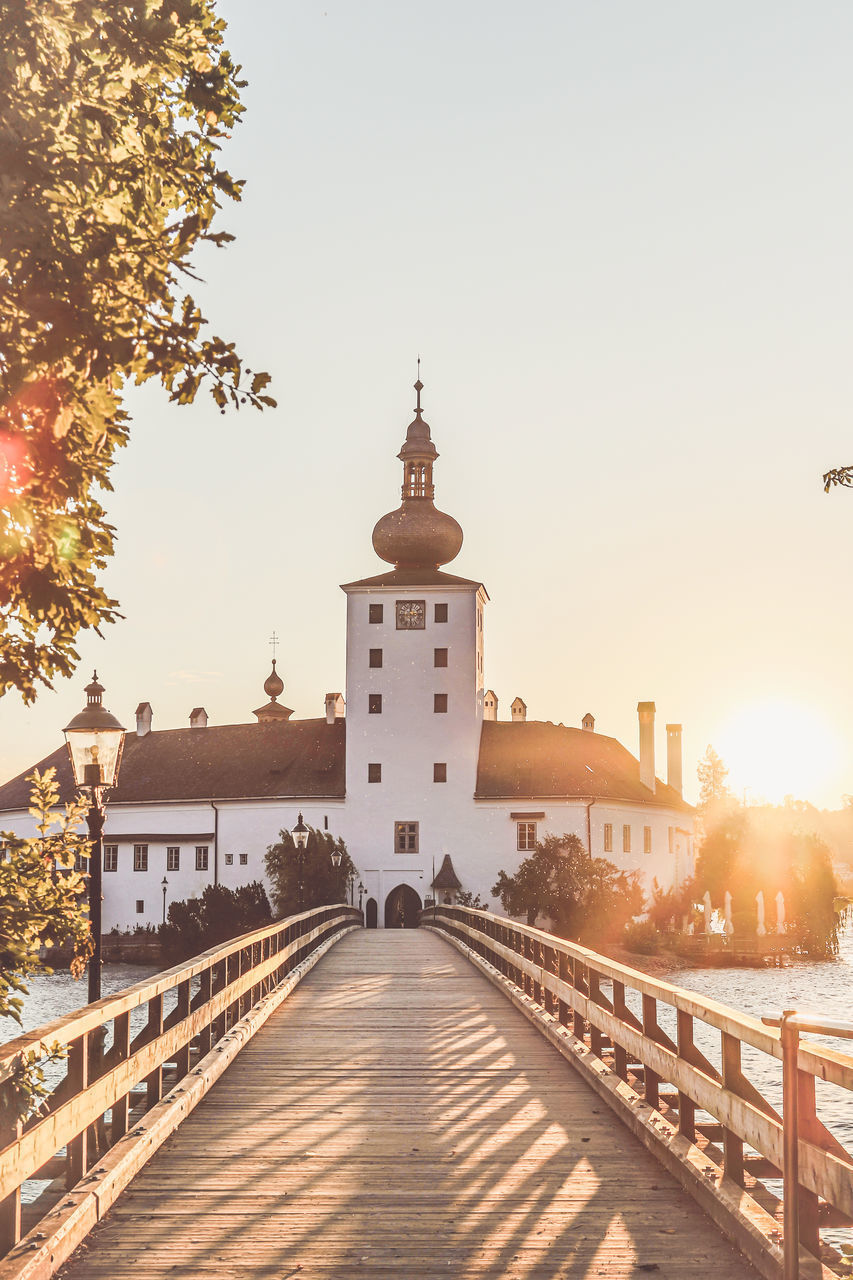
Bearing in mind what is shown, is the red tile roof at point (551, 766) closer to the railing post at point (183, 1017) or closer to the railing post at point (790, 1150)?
the railing post at point (183, 1017)

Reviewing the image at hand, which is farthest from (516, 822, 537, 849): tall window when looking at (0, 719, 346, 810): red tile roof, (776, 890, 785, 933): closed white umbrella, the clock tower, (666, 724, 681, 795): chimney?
(776, 890, 785, 933): closed white umbrella

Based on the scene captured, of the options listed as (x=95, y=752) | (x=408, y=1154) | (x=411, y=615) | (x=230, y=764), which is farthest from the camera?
(x=230, y=764)

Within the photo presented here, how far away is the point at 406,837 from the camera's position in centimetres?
6088

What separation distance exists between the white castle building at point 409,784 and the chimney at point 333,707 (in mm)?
1699

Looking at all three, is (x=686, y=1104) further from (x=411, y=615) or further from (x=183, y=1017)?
(x=411, y=615)

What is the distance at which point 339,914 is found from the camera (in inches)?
1438

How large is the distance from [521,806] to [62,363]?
55811mm

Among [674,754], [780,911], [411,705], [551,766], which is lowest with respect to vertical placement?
[780,911]

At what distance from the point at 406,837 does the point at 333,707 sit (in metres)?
11.8

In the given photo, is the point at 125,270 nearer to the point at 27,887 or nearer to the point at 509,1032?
the point at 27,887

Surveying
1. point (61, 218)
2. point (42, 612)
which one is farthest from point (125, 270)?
point (42, 612)

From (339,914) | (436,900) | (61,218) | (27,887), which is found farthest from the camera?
(436,900)

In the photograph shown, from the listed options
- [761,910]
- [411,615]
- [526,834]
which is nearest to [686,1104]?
[526,834]

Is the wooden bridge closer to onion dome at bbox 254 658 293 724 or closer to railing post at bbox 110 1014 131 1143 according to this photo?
railing post at bbox 110 1014 131 1143
